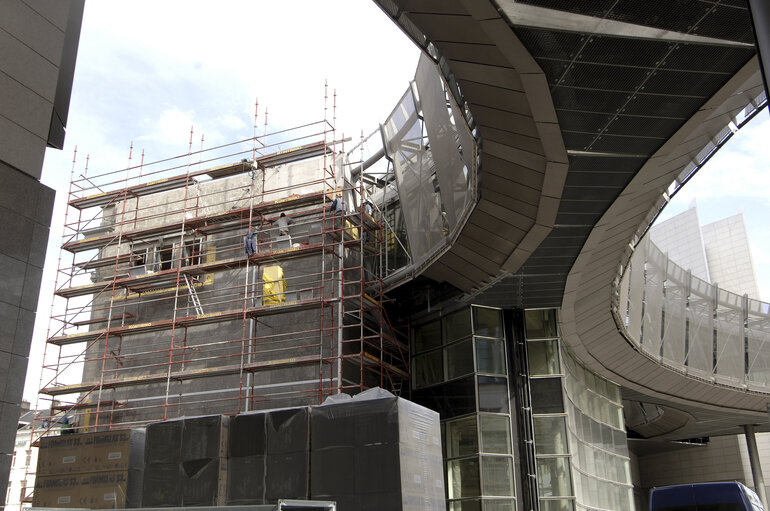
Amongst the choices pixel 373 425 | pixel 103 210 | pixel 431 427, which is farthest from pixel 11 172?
pixel 103 210

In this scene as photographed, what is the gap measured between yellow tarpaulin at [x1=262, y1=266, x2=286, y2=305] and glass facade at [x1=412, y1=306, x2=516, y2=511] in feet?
15.1

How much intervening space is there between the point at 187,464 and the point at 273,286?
991cm

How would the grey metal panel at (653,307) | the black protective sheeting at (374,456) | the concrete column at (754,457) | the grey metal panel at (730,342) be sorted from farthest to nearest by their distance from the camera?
the concrete column at (754,457) → the grey metal panel at (730,342) → the grey metal panel at (653,307) → the black protective sheeting at (374,456)

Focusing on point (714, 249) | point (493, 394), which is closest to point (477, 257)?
point (493, 394)

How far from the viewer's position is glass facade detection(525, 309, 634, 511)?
19.0 metres

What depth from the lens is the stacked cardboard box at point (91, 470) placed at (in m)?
12.9

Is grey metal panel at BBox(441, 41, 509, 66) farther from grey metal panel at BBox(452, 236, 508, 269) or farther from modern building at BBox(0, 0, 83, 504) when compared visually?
grey metal panel at BBox(452, 236, 508, 269)

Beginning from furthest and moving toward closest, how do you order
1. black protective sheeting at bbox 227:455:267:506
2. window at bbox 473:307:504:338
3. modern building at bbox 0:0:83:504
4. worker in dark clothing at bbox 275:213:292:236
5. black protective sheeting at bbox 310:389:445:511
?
worker in dark clothing at bbox 275:213:292:236, window at bbox 473:307:504:338, black protective sheeting at bbox 227:455:267:506, black protective sheeting at bbox 310:389:445:511, modern building at bbox 0:0:83:504

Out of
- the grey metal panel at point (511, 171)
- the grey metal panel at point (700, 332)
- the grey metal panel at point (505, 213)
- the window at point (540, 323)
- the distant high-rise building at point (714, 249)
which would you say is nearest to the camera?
the grey metal panel at point (511, 171)

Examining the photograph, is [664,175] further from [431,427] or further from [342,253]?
[342,253]

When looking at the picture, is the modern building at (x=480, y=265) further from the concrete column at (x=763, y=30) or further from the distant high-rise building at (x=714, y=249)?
the distant high-rise building at (x=714, y=249)

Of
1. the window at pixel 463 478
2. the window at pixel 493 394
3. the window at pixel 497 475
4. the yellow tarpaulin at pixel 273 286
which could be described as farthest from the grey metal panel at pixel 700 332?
the yellow tarpaulin at pixel 273 286

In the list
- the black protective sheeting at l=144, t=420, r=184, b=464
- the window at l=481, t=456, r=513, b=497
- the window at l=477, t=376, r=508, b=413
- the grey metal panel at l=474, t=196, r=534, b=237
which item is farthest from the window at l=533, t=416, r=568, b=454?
the black protective sheeting at l=144, t=420, r=184, b=464

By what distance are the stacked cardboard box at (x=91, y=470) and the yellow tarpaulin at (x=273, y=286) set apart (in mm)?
8341
